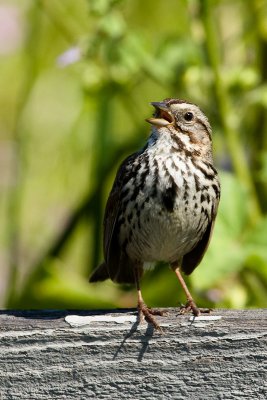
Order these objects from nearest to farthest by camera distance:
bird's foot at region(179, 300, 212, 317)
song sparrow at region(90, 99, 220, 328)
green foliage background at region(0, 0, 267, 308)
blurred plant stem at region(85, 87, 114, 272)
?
bird's foot at region(179, 300, 212, 317), song sparrow at region(90, 99, 220, 328), green foliage background at region(0, 0, 267, 308), blurred plant stem at region(85, 87, 114, 272)

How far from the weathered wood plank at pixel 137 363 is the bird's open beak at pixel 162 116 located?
3.07 ft

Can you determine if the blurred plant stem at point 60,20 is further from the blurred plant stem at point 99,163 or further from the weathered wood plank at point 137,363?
the weathered wood plank at point 137,363

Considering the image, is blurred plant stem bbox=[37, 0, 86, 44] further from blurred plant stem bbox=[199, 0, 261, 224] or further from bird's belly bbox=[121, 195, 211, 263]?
bird's belly bbox=[121, 195, 211, 263]

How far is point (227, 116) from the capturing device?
3916 millimetres

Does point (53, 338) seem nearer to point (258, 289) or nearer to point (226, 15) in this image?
point (258, 289)

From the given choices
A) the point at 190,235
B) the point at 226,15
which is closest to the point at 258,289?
the point at 190,235

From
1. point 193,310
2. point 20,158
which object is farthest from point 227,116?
point 193,310

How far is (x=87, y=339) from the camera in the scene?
2607 mm

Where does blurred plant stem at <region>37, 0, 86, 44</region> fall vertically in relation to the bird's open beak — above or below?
above

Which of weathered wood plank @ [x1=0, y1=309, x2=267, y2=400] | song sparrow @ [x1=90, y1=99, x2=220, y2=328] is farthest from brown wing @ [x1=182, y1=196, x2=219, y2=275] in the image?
weathered wood plank @ [x1=0, y1=309, x2=267, y2=400]

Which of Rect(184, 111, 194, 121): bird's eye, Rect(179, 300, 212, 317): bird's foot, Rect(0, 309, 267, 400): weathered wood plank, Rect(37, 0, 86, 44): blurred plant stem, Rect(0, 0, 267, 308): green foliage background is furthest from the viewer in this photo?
Rect(37, 0, 86, 44): blurred plant stem

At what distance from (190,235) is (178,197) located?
0.59 feet

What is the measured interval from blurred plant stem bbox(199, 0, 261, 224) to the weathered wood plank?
141cm

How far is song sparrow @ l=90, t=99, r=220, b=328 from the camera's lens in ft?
11.0
